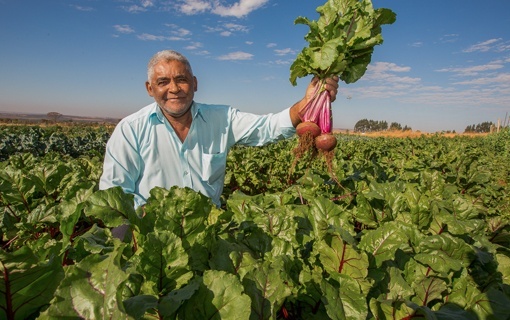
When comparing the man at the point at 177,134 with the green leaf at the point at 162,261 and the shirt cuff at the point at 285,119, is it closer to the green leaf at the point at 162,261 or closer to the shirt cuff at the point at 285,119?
the shirt cuff at the point at 285,119

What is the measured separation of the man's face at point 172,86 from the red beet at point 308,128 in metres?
1.20

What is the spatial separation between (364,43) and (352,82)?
14.7 inches

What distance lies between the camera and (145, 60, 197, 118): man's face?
10.8 ft

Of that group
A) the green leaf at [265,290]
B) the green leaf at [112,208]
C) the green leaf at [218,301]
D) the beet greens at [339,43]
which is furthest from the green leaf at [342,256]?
the beet greens at [339,43]

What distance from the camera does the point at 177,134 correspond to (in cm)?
360

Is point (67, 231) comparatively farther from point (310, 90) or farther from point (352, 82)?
point (352, 82)

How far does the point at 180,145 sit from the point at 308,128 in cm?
140

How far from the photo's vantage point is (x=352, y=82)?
3076 mm

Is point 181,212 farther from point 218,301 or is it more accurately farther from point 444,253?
point 444,253

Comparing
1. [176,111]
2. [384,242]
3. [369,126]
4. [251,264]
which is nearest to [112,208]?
[251,264]

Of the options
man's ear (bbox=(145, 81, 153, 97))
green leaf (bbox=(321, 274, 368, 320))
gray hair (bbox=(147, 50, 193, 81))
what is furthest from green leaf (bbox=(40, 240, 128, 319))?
man's ear (bbox=(145, 81, 153, 97))

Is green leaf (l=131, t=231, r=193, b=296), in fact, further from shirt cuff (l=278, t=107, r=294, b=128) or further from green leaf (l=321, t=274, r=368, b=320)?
shirt cuff (l=278, t=107, r=294, b=128)

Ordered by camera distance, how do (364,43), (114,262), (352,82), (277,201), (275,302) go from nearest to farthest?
(114,262) < (275,302) < (277,201) < (364,43) < (352,82)

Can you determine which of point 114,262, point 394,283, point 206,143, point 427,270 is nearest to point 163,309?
point 114,262
